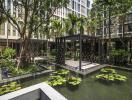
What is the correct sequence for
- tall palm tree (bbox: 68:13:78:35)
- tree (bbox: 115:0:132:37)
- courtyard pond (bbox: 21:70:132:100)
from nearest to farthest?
courtyard pond (bbox: 21:70:132:100) → tree (bbox: 115:0:132:37) → tall palm tree (bbox: 68:13:78:35)

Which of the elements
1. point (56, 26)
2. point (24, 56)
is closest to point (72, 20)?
point (56, 26)

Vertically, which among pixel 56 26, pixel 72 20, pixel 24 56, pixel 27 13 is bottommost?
pixel 24 56

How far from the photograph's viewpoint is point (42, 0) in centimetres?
1201

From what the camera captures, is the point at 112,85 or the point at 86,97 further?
the point at 112,85

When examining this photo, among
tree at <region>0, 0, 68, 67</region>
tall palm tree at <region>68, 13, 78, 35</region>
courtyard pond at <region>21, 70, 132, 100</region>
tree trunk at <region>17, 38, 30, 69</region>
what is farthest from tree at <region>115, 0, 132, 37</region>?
tall palm tree at <region>68, 13, 78, 35</region>

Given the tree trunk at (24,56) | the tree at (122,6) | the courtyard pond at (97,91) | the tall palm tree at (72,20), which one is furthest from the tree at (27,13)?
the tall palm tree at (72,20)

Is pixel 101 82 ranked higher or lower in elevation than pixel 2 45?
lower

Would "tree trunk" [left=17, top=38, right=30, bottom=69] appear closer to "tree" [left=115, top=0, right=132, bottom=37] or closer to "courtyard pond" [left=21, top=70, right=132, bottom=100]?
"courtyard pond" [left=21, top=70, right=132, bottom=100]

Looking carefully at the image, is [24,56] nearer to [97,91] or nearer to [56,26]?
[97,91]

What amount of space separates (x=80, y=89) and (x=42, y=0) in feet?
27.1

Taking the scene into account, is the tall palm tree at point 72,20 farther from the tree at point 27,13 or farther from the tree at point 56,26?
the tree at point 27,13

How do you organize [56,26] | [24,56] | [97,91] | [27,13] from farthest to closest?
[56,26], [27,13], [24,56], [97,91]

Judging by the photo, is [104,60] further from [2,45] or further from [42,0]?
[2,45]

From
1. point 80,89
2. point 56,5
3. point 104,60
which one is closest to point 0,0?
point 56,5
